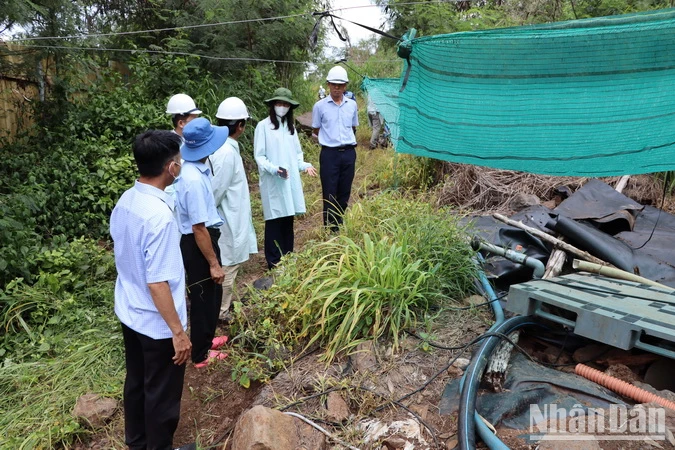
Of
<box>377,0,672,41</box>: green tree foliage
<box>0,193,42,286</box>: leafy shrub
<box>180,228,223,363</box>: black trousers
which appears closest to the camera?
<box>180,228,223,363</box>: black trousers

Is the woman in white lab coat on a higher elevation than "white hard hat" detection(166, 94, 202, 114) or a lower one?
lower

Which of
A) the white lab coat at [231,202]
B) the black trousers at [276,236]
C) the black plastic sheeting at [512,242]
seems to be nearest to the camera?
the white lab coat at [231,202]

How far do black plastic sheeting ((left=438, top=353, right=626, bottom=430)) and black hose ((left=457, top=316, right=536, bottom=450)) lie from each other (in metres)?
0.11

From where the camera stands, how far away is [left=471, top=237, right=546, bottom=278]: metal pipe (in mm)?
3133

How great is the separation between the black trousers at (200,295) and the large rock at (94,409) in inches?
20.9

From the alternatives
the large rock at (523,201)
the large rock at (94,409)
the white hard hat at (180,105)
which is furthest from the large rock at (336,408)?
the large rock at (523,201)

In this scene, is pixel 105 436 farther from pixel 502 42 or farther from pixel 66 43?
pixel 66 43

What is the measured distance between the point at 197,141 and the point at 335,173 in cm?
203

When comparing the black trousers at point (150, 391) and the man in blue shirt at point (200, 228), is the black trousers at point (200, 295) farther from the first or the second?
the black trousers at point (150, 391)

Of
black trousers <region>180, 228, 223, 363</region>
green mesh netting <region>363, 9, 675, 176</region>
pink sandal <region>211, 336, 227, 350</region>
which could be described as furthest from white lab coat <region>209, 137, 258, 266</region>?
green mesh netting <region>363, 9, 675, 176</region>

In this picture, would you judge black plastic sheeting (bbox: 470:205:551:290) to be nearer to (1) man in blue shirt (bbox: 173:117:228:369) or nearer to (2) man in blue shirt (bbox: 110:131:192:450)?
(1) man in blue shirt (bbox: 173:117:228:369)

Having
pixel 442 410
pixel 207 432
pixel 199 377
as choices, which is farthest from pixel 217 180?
pixel 442 410

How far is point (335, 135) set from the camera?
4512 millimetres

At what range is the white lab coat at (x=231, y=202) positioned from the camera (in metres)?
3.07
